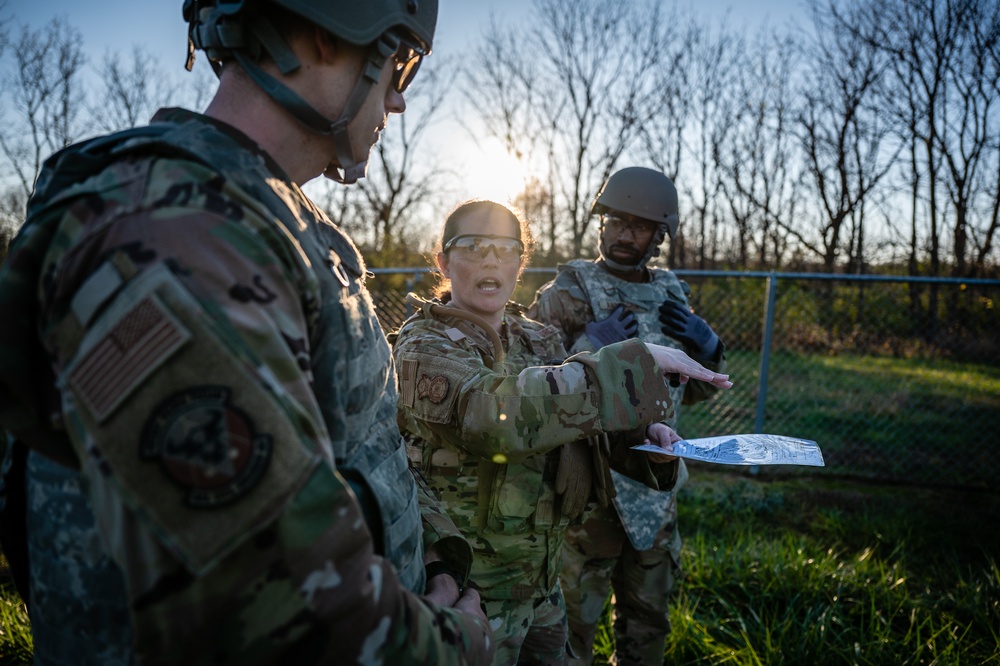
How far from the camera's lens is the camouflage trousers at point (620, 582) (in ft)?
9.91

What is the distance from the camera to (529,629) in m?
2.23

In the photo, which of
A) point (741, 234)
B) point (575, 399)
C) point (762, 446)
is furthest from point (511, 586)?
point (741, 234)

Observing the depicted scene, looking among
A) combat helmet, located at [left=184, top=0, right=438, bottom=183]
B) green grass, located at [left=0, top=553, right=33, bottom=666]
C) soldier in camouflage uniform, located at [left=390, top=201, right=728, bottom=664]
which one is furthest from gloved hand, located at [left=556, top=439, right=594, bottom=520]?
green grass, located at [left=0, top=553, right=33, bottom=666]

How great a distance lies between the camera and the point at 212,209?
779 mm

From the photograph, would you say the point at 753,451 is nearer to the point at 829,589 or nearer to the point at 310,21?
the point at 310,21

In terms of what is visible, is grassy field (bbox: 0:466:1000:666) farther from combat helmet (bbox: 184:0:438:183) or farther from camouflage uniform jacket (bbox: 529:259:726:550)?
combat helmet (bbox: 184:0:438:183)

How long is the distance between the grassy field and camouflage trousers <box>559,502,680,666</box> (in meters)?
0.20

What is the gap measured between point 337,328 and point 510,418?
0.81 metres

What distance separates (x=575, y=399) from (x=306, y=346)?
0.95 m

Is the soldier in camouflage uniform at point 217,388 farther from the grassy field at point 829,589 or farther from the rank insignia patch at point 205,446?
the grassy field at point 829,589

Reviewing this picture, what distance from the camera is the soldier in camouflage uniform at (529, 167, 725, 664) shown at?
3.03 meters

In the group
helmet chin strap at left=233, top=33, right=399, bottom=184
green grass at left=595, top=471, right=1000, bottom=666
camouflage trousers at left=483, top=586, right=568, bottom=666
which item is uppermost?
helmet chin strap at left=233, top=33, right=399, bottom=184

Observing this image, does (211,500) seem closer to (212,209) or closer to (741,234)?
(212,209)

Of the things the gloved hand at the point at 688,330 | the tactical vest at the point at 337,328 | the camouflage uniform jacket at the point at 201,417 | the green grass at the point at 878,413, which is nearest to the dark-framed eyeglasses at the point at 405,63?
the tactical vest at the point at 337,328
